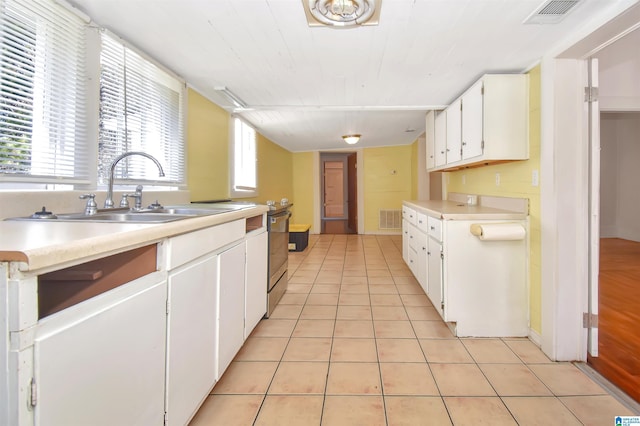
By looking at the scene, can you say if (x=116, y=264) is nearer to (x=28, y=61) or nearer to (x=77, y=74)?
(x=28, y=61)

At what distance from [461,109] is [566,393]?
2.26 meters

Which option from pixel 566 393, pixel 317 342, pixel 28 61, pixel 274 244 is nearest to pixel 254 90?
pixel 274 244

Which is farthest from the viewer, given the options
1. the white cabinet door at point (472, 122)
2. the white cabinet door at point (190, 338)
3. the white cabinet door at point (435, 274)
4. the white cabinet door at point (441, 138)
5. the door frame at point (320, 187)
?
the door frame at point (320, 187)

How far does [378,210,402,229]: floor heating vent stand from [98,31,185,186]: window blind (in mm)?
5386

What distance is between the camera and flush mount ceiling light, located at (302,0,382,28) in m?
1.59

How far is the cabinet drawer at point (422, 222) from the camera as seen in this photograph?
2.83m

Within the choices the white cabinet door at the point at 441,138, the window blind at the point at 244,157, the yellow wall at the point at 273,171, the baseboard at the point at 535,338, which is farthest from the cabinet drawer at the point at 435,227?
the yellow wall at the point at 273,171

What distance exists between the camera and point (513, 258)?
7.39 feet

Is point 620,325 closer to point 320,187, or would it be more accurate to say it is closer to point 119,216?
point 119,216

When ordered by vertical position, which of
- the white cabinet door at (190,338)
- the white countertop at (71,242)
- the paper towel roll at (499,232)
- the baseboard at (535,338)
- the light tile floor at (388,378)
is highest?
the white countertop at (71,242)

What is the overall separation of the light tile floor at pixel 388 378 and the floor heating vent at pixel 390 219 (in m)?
4.63

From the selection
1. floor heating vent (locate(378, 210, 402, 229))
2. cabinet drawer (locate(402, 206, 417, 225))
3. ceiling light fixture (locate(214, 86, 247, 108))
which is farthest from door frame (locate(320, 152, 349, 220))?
ceiling light fixture (locate(214, 86, 247, 108))

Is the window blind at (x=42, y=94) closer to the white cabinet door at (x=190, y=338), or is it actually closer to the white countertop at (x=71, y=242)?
the white countertop at (x=71, y=242)

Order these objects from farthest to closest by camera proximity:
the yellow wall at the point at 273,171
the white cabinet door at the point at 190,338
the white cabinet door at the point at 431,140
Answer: the yellow wall at the point at 273,171
the white cabinet door at the point at 431,140
the white cabinet door at the point at 190,338
